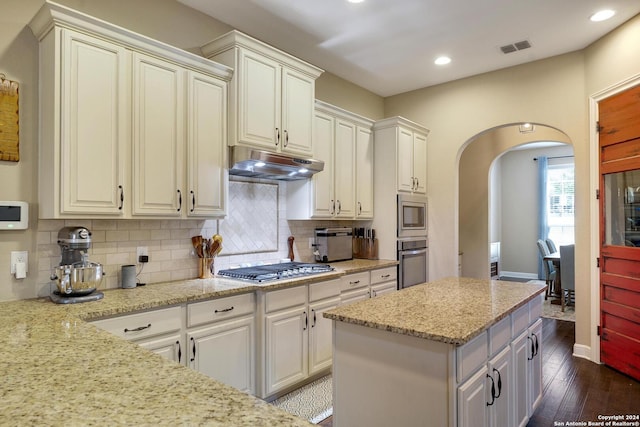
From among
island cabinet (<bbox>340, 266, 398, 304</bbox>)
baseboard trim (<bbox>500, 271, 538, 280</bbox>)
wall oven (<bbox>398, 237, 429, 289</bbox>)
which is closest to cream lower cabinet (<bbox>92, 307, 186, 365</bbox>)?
island cabinet (<bbox>340, 266, 398, 304</bbox>)

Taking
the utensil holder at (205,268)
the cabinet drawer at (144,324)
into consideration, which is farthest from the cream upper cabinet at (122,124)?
the cabinet drawer at (144,324)

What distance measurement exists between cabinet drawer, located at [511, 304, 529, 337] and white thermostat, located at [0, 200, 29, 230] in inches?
111

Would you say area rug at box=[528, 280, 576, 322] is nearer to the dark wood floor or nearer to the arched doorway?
the arched doorway

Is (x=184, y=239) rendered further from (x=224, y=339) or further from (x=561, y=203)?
(x=561, y=203)

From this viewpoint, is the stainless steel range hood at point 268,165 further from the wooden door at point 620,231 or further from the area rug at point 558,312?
the area rug at point 558,312

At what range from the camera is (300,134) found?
3.48 m

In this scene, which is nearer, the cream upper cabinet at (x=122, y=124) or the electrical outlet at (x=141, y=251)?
the cream upper cabinet at (x=122, y=124)

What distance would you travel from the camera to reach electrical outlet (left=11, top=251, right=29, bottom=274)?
2.22 metres

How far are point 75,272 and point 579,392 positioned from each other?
3680 millimetres

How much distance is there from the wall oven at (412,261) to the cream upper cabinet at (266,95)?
5.56 ft

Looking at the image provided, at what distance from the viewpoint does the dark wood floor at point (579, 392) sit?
272cm

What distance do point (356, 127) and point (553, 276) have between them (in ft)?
14.5

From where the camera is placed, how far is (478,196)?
6.61 m

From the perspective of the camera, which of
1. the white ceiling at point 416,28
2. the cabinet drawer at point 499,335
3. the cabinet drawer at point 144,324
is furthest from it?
the white ceiling at point 416,28
